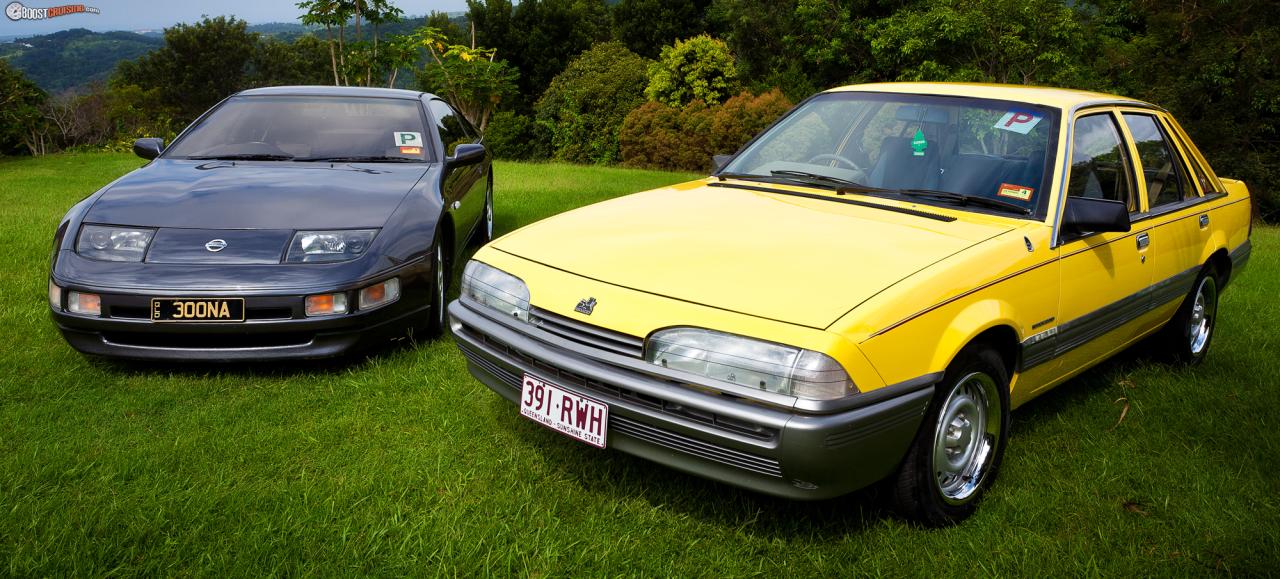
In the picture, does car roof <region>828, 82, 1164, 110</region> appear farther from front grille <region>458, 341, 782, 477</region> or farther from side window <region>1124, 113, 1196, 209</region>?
front grille <region>458, 341, 782, 477</region>

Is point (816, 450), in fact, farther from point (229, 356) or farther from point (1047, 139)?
point (229, 356)

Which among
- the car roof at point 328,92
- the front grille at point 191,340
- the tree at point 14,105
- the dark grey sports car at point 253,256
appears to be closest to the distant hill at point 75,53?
the tree at point 14,105

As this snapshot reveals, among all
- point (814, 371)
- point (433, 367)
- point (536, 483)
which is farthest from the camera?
point (433, 367)

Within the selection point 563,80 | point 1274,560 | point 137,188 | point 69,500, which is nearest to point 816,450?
point 1274,560

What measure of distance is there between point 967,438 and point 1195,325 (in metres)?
2.45

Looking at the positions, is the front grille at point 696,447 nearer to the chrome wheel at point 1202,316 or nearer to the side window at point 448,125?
the chrome wheel at point 1202,316

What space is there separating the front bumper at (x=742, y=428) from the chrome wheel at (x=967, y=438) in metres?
0.32

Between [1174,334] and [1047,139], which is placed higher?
[1047,139]

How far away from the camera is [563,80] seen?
965 inches

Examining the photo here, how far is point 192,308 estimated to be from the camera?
12.3ft

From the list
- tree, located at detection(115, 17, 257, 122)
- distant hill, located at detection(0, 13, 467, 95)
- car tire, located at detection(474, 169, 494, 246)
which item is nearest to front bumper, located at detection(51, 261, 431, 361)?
car tire, located at detection(474, 169, 494, 246)

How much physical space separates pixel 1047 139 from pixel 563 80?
22.0m

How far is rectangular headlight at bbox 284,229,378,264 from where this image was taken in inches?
157

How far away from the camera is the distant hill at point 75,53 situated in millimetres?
72750
